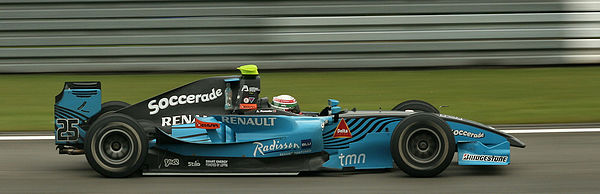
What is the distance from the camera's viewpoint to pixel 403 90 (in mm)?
12859

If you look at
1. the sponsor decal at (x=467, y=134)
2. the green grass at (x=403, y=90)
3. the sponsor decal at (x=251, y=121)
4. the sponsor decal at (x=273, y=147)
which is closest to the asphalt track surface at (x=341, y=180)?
the sponsor decal at (x=273, y=147)

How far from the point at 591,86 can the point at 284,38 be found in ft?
18.5

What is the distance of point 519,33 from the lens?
1381 centimetres

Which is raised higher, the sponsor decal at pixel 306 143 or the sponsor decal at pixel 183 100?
the sponsor decal at pixel 183 100

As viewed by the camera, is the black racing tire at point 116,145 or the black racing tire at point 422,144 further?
the black racing tire at point 116,145

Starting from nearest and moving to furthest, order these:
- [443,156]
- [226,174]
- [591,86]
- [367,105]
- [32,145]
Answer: [443,156]
[226,174]
[32,145]
[367,105]
[591,86]

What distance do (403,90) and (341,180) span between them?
21.4ft

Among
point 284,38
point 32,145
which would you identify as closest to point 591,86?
point 284,38

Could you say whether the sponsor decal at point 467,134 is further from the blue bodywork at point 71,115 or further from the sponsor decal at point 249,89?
A: the blue bodywork at point 71,115

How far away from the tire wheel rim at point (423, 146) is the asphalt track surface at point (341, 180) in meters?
0.20

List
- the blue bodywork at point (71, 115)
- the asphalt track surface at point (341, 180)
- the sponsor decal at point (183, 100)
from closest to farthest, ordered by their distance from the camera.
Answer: the asphalt track surface at point (341, 180)
the blue bodywork at point (71, 115)
the sponsor decal at point (183, 100)

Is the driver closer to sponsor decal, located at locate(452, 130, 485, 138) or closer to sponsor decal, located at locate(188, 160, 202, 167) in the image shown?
sponsor decal, located at locate(188, 160, 202, 167)

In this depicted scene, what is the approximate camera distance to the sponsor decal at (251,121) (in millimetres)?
6785

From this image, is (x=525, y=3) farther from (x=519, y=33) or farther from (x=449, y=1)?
(x=449, y=1)
